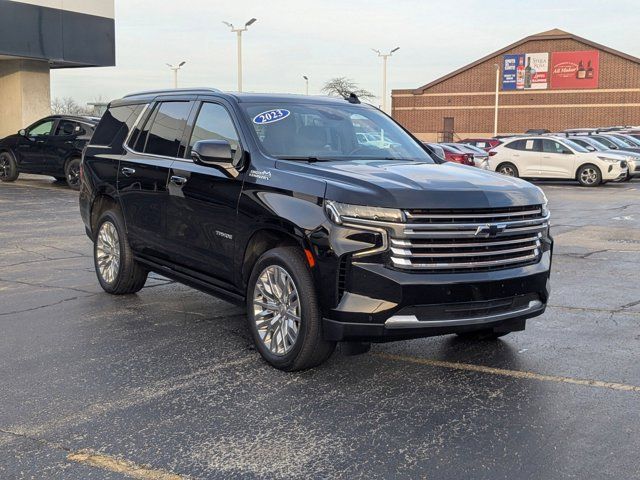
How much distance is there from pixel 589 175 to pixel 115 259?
2092 cm

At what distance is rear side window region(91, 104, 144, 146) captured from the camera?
764 centimetres

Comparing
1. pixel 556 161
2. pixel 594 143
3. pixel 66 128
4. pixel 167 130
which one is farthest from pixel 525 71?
pixel 167 130

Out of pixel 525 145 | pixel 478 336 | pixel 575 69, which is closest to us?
pixel 478 336

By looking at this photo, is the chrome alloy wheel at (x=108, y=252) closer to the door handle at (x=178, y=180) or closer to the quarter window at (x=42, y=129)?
the door handle at (x=178, y=180)

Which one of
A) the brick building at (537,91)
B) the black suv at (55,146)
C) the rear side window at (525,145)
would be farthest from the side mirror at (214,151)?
the brick building at (537,91)

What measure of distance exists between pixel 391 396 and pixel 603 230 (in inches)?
390

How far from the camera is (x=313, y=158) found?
580cm

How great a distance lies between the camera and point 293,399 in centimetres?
479

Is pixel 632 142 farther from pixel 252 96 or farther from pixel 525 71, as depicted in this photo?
pixel 525 71

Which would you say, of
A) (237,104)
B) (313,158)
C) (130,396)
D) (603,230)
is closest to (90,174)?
(237,104)

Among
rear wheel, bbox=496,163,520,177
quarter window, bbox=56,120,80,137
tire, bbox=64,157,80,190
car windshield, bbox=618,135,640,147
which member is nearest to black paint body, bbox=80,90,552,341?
quarter window, bbox=56,120,80,137

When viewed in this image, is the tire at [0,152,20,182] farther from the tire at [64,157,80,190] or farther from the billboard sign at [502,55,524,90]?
the billboard sign at [502,55,524,90]

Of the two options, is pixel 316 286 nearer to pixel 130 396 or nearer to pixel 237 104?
pixel 130 396

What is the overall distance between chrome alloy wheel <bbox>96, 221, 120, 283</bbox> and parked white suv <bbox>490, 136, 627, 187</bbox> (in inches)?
814
